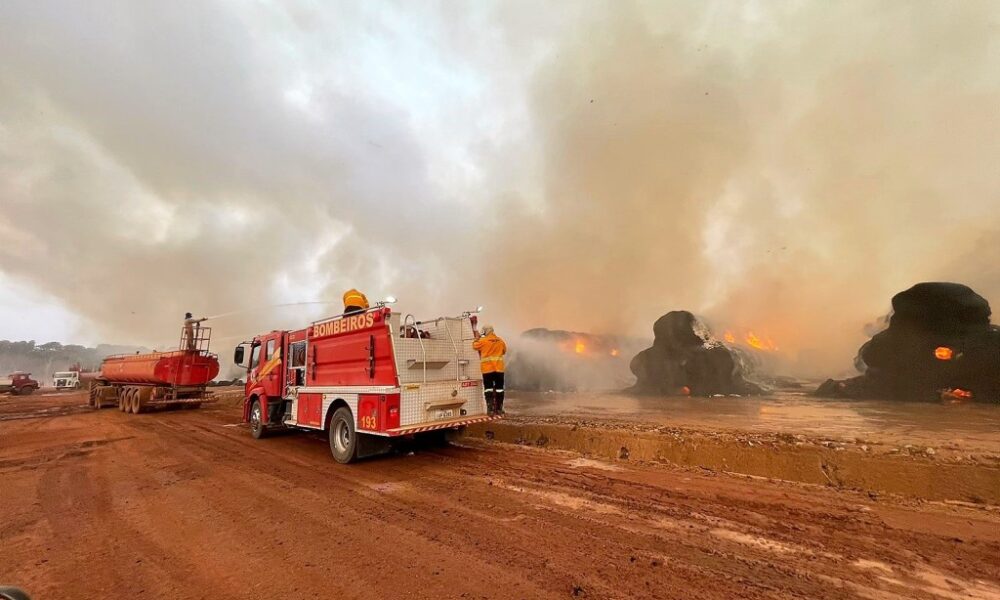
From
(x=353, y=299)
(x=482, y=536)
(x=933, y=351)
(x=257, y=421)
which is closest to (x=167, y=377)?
(x=257, y=421)

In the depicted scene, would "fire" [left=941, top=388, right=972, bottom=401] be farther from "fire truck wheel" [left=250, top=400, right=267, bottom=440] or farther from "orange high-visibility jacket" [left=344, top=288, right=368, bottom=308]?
"fire truck wheel" [left=250, top=400, right=267, bottom=440]

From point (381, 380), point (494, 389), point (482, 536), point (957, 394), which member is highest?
point (381, 380)

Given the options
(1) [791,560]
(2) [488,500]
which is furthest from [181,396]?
(1) [791,560]

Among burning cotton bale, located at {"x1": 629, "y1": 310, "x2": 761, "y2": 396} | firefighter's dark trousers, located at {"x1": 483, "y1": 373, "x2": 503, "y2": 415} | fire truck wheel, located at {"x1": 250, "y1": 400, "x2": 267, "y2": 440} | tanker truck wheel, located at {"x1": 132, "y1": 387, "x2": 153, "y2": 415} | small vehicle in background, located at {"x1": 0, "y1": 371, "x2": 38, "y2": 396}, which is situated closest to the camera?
firefighter's dark trousers, located at {"x1": 483, "y1": 373, "x2": 503, "y2": 415}

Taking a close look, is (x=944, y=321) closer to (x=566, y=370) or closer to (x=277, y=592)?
(x=566, y=370)

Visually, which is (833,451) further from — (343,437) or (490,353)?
(343,437)

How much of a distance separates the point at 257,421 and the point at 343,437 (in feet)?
15.0

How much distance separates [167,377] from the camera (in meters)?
18.7

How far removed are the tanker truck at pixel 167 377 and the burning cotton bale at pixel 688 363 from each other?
1116 inches

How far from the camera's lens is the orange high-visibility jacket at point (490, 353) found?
8.43m

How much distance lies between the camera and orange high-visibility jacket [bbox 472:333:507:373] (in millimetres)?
8430

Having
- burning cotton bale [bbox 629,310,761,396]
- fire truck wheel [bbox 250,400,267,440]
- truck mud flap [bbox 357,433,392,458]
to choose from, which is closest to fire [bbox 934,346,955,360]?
burning cotton bale [bbox 629,310,761,396]

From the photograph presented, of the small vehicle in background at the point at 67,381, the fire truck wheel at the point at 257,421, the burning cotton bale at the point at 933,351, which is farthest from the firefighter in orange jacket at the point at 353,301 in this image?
the small vehicle in background at the point at 67,381

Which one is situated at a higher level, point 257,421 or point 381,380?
point 381,380
